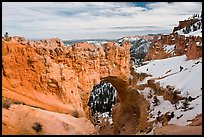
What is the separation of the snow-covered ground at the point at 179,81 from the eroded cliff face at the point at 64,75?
1295mm

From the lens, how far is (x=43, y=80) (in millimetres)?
18688

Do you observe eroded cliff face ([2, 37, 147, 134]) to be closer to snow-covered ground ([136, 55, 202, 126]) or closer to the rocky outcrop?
snow-covered ground ([136, 55, 202, 126])

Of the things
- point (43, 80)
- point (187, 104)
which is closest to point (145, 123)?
point (187, 104)

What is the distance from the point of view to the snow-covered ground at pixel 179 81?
1677cm

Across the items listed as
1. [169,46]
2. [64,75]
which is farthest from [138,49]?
[64,75]

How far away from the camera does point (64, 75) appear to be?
65.1 feet

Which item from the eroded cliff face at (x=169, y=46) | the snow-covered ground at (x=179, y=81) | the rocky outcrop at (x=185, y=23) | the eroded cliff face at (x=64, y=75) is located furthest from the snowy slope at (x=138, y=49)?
the eroded cliff face at (x=64, y=75)

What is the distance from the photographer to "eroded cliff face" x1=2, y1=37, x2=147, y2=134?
1708cm

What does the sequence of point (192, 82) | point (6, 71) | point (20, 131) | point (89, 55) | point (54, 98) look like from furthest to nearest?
1. point (89, 55)
2. point (192, 82)
3. point (54, 98)
4. point (6, 71)
5. point (20, 131)

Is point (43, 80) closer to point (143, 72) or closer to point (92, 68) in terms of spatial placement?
point (92, 68)

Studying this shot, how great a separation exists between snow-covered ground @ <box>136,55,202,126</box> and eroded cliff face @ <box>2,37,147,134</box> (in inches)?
51.0

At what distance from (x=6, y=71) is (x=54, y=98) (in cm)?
309

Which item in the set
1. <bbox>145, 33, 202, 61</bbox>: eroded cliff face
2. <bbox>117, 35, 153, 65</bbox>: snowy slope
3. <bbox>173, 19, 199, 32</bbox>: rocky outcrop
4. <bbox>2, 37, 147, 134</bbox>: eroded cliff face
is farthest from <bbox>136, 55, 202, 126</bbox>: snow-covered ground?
<bbox>117, 35, 153, 65</bbox>: snowy slope

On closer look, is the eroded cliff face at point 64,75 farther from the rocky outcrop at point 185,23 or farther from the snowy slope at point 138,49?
the snowy slope at point 138,49
